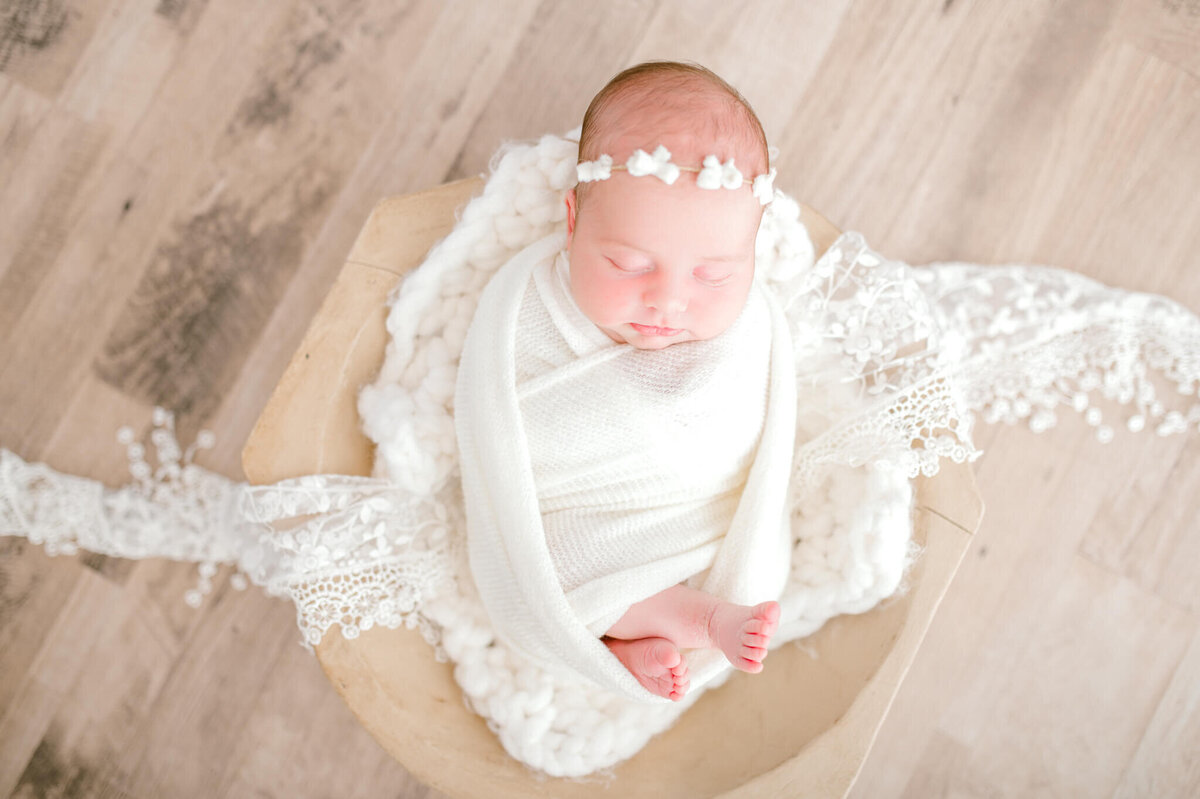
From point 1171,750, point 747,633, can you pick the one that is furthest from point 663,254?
point 1171,750

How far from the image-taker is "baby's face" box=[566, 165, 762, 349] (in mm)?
885

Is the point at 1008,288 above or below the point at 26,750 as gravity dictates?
above

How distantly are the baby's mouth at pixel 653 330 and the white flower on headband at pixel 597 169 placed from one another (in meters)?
0.17

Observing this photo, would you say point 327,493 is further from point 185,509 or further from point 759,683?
point 759,683

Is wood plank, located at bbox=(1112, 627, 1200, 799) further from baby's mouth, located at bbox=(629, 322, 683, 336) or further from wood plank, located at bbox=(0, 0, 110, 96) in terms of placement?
wood plank, located at bbox=(0, 0, 110, 96)

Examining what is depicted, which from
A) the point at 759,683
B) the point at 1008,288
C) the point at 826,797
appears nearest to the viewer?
the point at 826,797

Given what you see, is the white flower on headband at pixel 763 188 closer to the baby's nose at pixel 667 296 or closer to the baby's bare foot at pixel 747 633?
the baby's nose at pixel 667 296

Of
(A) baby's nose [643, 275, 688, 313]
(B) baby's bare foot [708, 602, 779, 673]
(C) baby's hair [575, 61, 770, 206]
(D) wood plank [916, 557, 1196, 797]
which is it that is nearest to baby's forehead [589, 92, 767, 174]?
(C) baby's hair [575, 61, 770, 206]

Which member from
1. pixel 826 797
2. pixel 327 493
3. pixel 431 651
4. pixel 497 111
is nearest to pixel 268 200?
pixel 497 111

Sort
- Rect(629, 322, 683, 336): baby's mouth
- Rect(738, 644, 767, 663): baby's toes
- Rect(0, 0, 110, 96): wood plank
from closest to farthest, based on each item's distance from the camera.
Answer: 1. Rect(738, 644, 767, 663): baby's toes
2. Rect(629, 322, 683, 336): baby's mouth
3. Rect(0, 0, 110, 96): wood plank

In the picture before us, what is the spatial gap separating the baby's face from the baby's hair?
48 millimetres

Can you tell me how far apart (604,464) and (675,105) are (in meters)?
0.43

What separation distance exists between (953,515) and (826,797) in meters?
0.36

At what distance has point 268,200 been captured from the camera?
1409 mm
